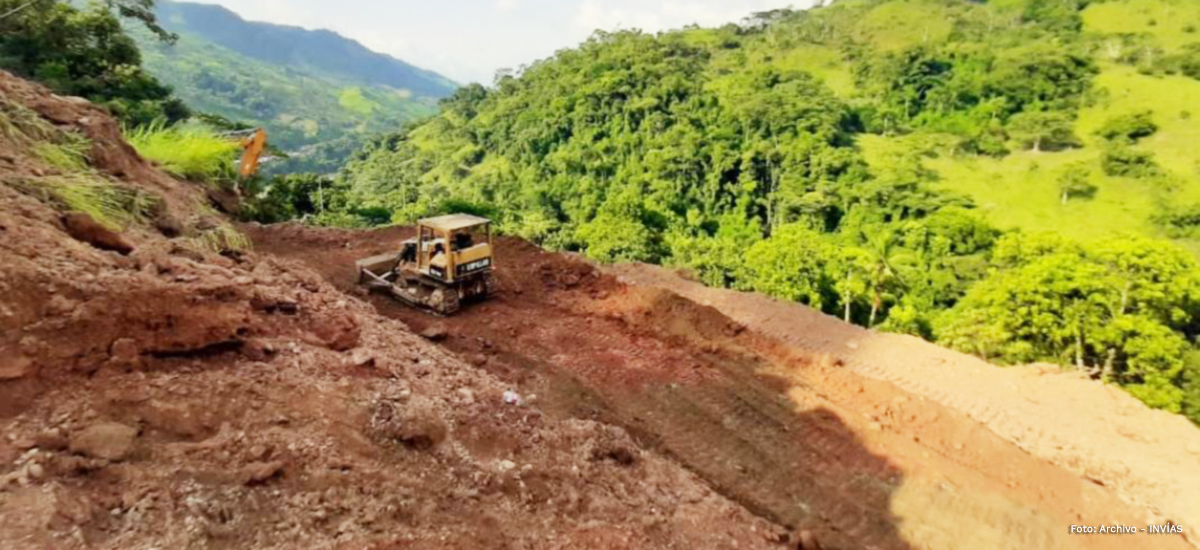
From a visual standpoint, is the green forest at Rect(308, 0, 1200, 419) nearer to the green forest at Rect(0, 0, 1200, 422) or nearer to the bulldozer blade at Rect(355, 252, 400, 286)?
the green forest at Rect(0, 0, 1200, 422)

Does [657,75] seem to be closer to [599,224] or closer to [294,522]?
[599,224]

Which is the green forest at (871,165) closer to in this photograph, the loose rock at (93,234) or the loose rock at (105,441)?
the loose rock at (93,234)

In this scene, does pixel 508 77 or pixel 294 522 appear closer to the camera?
pixel 294 522

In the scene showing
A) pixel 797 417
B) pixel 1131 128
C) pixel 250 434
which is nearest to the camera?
pixel 250 434

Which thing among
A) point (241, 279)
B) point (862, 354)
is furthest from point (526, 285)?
point (241, 279)

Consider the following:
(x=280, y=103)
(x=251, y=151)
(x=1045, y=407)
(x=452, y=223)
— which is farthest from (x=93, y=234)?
(x=280, y=103)

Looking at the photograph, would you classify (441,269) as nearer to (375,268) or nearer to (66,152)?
(375,268)
